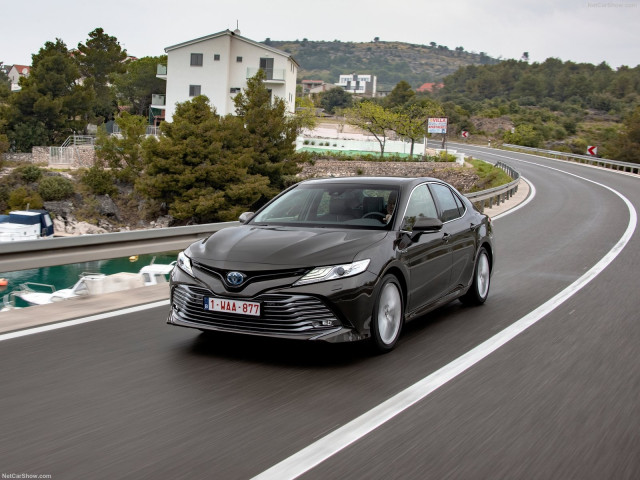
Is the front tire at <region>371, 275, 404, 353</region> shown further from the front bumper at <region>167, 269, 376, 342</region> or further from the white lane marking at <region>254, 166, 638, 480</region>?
the white lane marking at <region>254, 166, 638, 480</region>

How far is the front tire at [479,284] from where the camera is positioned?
27.6ft

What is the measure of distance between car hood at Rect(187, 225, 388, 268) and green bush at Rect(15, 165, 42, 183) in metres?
56.5

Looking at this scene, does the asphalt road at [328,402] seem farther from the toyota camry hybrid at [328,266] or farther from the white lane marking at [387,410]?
the toyota camry hybrid at [328,266]

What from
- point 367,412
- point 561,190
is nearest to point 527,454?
point 367,412

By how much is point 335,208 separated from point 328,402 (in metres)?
2.44

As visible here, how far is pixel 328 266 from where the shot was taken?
5.65 m

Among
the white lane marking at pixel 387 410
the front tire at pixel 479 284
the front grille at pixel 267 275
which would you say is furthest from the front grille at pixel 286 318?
the front tire at pixel 479 284

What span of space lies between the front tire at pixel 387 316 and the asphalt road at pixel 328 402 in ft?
0.50

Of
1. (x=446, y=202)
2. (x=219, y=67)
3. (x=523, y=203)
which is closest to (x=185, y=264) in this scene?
(x=446, y=202)

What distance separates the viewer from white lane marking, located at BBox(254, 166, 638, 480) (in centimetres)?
373

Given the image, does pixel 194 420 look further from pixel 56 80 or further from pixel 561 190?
pixel 56 80

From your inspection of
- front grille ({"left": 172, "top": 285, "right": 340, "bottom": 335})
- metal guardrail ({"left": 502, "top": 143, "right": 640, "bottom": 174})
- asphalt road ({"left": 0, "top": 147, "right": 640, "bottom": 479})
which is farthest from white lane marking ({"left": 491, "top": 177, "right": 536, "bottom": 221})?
metal guardrail ({"left": 502, "top": 143, "right": 640, "bottom": 174})

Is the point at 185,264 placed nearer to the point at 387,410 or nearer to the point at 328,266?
the point at 328,266

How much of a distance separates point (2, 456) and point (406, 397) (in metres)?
2.50
